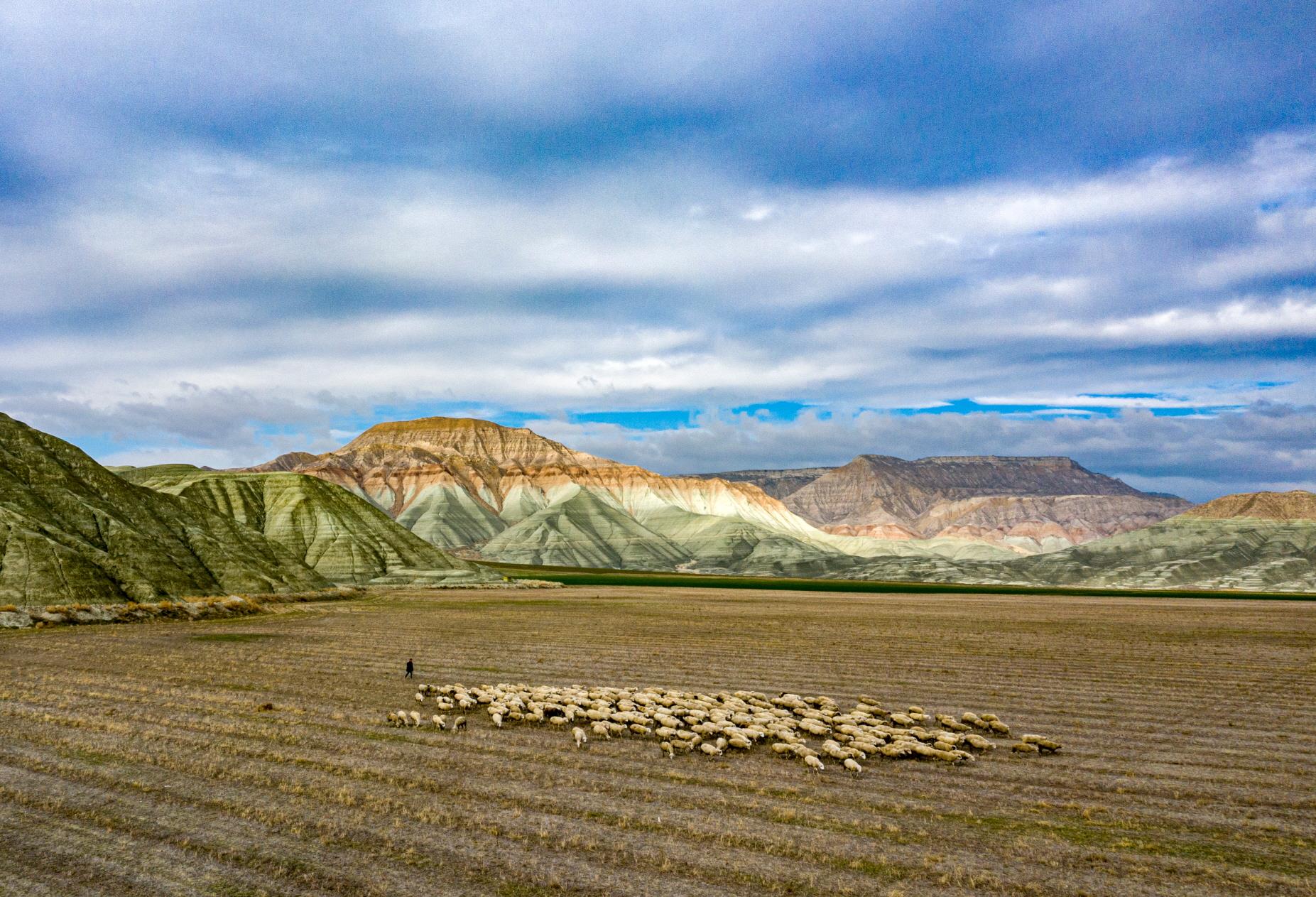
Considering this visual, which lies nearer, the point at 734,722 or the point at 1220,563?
the point at 734,722

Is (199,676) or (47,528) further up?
(47,528)

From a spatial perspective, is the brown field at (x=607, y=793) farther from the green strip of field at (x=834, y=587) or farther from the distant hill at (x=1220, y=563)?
→ the distant hill at (x=1220, y=563)

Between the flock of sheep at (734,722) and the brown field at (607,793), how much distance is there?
61 cm

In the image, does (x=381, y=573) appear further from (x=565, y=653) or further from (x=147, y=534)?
(x=565, y=653)

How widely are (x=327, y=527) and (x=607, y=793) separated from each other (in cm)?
10729

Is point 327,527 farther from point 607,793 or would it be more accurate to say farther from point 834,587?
point 607,793

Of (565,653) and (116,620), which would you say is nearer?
(565,653)

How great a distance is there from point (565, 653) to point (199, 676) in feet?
48.3

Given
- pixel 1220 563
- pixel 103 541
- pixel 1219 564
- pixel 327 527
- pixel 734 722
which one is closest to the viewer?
pixel 734 722

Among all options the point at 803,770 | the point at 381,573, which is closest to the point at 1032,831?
the point at 803,770

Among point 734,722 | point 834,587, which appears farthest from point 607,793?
point 834,587

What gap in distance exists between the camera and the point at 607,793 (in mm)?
15500

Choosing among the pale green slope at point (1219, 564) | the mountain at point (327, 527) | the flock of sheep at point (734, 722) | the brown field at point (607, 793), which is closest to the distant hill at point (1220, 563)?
the pale green slope at point (1219, 564)

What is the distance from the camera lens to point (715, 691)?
27.0m
